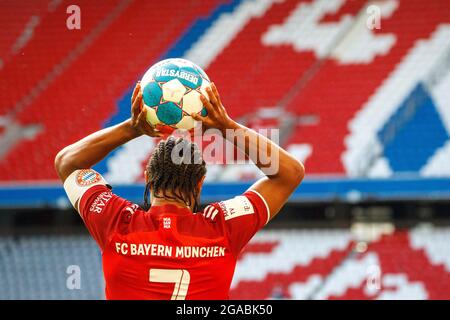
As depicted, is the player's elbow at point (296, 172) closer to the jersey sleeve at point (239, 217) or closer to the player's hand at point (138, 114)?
the jersey sleeve at point (239, 217)

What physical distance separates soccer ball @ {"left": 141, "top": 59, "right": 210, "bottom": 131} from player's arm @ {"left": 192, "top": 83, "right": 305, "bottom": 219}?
39cm

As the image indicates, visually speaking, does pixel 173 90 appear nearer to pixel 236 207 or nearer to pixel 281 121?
pixel 236 207

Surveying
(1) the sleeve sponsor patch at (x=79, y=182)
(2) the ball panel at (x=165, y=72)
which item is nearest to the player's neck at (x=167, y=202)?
(1) the sleeve sponsor patch at (x=79, y=182)

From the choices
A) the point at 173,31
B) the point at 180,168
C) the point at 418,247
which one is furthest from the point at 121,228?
the point at 173,31

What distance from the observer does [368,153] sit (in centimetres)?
997

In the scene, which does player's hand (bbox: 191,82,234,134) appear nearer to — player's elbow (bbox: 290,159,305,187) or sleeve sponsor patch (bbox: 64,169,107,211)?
player's elbow (bbox: 290,159,305,187)

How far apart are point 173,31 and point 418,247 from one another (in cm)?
470

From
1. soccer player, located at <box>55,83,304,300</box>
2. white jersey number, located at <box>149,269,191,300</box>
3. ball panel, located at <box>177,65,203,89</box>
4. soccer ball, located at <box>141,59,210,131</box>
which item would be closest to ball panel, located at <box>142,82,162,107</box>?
soccer ball, located at <box>141,59,210,131</box>

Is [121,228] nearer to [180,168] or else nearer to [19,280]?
[180,168]

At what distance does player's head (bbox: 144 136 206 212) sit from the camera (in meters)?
2.69

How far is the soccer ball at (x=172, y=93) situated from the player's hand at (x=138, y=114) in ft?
1.17

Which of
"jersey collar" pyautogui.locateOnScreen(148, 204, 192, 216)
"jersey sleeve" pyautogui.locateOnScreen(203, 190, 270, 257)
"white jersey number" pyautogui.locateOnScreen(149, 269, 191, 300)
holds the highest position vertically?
"jersey collar" pyautogui.locateOnScreen(148, 204, 192, 216)

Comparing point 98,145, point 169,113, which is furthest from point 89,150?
point 169,113
